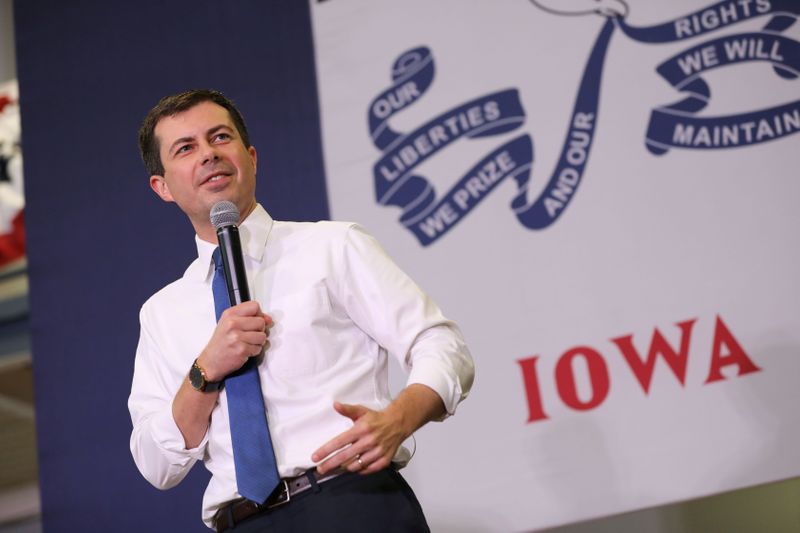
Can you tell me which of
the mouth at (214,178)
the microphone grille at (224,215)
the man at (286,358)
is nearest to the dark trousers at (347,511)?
the man at (286,358)

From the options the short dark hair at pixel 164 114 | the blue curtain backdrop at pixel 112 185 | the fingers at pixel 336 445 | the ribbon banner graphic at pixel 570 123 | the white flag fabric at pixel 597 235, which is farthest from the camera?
the blue curtain backdrop at pixel 112 185

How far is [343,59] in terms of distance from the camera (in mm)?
3357

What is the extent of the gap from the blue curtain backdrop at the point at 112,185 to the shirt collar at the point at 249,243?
1.48m

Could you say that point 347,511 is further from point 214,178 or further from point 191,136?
point 191,136

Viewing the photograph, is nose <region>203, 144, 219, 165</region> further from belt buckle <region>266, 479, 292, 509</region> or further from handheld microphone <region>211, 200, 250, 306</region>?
belt buckle <region>266, 479, 292, 509</region>

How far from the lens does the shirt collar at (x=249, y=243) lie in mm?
1711

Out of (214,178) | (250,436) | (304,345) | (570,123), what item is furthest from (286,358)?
(570,123)

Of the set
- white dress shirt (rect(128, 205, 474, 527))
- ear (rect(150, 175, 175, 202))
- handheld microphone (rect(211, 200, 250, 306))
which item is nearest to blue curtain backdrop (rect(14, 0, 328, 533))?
ear (rect(150, 175, 175, 202))

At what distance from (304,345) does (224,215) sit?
257 millimetres

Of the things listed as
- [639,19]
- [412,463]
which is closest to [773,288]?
[639,19]

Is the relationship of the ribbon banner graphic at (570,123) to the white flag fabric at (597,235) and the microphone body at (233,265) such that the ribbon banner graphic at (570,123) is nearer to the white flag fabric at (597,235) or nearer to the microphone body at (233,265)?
the white flag fabric at (597,235)

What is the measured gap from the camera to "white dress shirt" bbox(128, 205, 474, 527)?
1.52 metres

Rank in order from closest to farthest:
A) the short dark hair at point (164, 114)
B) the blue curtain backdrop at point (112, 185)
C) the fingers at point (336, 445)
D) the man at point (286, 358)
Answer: the fingers at point (336, 445) → the man at point (286, 358) → the short dark hair at point (164, 114) → the blue curtain backdrop at point (112, 185)

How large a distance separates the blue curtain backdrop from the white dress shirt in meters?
1.48
